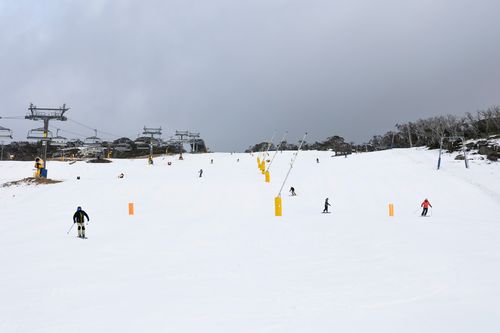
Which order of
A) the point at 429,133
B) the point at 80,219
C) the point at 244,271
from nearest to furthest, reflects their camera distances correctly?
the point at 244,271, the point at 80,219, the point at 429,133

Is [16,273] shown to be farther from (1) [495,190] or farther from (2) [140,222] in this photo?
(1) [495,190]

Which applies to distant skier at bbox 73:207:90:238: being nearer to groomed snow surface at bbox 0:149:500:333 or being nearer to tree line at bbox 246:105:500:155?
groomed snow surface at bbox 0:149:500:333

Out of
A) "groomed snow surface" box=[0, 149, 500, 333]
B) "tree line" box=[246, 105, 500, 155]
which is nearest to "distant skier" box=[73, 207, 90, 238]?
"groomed snow surface" box=[0, 149, 500, 333]

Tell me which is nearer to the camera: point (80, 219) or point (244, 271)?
point (244, 271)

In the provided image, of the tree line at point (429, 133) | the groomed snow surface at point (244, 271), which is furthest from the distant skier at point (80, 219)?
the tree line at point (429, 133)

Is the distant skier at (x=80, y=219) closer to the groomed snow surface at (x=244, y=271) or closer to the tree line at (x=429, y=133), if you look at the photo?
the groomed snow surface at (x=244, y=271)

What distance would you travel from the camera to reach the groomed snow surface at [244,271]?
7023 mm

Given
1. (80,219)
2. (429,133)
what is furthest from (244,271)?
(429,133)

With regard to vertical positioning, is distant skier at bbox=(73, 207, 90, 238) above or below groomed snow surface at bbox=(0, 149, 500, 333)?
above

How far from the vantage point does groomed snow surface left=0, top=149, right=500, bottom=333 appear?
702cm

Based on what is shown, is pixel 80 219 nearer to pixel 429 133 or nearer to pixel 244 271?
pixel 244 271

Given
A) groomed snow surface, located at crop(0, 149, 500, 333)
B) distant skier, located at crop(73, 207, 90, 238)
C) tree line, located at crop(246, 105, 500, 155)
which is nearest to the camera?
groomed snow surface, located at crop(0, 149, 500, 333)

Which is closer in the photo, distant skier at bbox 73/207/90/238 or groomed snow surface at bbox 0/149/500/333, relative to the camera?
groomed snow surface at bbox 0/149/500/333

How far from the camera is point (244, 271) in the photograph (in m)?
10.6
